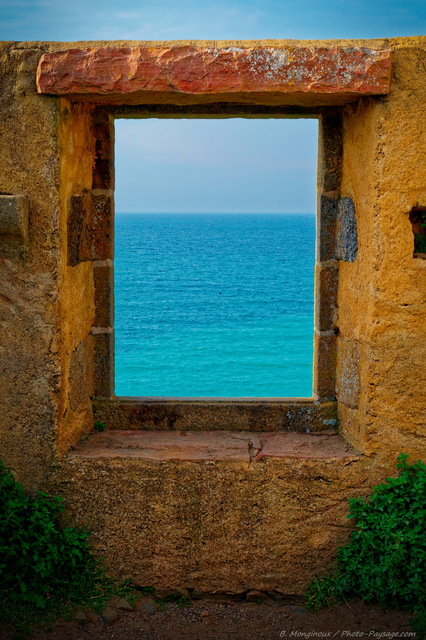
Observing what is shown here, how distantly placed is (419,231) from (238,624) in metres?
2.25

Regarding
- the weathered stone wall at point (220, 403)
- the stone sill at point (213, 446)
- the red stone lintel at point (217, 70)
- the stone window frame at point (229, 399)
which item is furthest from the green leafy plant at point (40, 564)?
the red stone lintel at point (217, 70)

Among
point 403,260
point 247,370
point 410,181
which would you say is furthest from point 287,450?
point 247,370

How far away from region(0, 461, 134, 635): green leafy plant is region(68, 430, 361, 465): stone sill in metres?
0.34

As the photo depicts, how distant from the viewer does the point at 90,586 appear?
3803mm

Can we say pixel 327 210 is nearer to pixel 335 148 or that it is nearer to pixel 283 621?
pixel 335 148

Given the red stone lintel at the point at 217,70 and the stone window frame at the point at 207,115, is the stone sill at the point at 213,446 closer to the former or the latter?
the stone window frame at the point at 207,115

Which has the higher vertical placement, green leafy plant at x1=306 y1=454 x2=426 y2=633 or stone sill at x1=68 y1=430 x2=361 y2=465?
stone sill at x1=68 y1=430 x2=361 y2=465

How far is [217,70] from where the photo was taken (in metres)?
3.47

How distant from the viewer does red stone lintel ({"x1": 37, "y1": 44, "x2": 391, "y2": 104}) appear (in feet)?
11.3

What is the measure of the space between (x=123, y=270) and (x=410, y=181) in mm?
32365

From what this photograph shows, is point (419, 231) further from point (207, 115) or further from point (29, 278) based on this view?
point (29, 278)

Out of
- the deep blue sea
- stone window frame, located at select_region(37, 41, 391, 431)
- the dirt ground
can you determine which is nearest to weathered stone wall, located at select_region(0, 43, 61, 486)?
stone window frame, located at select_region(37, 41, 391, 431)

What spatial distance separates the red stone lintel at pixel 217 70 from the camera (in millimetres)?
3447

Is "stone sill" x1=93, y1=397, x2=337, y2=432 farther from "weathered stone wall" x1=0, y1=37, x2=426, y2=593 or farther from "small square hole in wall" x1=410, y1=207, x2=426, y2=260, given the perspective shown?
"small square hole in wall" x1=410, y1=207, x2=426, y2=260
